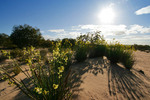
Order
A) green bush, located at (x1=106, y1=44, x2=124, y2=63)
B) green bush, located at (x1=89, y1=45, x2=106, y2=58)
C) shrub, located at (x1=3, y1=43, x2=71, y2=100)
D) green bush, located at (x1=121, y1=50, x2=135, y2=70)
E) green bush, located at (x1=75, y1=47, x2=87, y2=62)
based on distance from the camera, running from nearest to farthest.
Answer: shrub, located at (x1=3, y1=43, x2=71, y2=100), green bush, located at (x1=121, y1=50, x2=135, y2=70), green bush, located at (x1=106, y1=44, x2=124, y2=63), green bush, located at (x1=75, y1=47, x2=87, y2=62), green bush, located at (x1=89, y1=45, x2=106, y2=58)

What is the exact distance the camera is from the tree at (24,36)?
59.8 feet

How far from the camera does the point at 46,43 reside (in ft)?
81.6

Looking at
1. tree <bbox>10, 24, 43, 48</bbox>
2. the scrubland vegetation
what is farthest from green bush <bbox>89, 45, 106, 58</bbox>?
tree <bbox>10, 24, 43, 48</bbox>

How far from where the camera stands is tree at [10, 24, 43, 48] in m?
18.2

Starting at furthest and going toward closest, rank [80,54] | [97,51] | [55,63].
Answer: [97,51], [80,54], [55,63]

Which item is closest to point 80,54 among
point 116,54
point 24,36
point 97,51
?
point 116,54

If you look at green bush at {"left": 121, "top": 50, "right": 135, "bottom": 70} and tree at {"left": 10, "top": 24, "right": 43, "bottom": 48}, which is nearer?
green bush at {"left": 121, "top": 50, "right": 135, "bottom": 70}

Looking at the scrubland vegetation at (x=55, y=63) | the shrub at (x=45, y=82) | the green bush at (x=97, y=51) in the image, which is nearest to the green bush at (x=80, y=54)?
the scrubland vegetation at (x=55, y=63)

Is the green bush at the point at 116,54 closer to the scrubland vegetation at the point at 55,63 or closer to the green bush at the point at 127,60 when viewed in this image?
the scrubland vegetation at the point at 55,63

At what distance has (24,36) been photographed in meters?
18.8

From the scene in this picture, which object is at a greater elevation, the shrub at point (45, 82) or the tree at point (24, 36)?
the tree at point (24, 36)

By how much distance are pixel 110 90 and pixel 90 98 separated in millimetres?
877

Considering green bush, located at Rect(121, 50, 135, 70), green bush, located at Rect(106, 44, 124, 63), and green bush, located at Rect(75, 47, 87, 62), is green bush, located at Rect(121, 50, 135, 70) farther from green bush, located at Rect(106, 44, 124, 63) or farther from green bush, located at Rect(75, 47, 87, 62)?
green bush, located at Rect(75, 47, 87, 62)

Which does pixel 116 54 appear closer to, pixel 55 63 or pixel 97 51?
pixel 97 51
